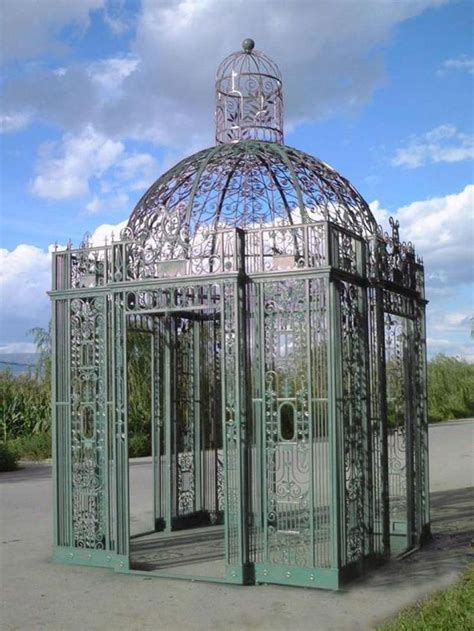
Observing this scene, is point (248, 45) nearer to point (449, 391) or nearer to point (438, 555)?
point (438, 555)

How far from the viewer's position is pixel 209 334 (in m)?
10.4

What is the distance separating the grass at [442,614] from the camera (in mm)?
5660

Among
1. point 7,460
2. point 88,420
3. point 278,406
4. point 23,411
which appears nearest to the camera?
point 278,406

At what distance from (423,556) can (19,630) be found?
4.20m

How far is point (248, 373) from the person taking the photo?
25.2ft

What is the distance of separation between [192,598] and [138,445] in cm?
1264

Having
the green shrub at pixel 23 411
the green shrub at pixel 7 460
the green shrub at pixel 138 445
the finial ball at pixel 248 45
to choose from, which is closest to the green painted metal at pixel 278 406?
the finial ball at pixel 248 45

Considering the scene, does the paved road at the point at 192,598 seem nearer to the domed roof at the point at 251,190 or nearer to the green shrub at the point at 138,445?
the domed roof at the point at 251,190

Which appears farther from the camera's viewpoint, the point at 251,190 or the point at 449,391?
the point at 449,391

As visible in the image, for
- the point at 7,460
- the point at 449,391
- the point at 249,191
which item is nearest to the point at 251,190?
the point at 249,191

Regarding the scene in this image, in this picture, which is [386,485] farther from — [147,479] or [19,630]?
[147,479]

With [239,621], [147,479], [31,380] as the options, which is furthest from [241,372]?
[31,380]

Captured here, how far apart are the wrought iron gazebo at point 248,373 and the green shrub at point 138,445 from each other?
30.6ft

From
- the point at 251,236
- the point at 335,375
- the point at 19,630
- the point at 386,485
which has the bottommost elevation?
the point at 19,630
